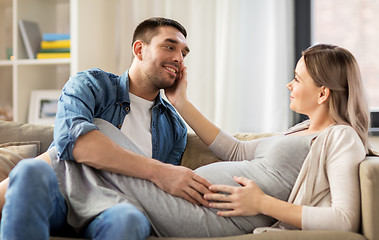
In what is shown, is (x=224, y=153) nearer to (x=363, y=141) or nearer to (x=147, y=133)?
(x=147, y=133)

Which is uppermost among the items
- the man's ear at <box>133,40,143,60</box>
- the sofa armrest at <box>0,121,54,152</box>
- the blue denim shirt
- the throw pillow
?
the man's ear at <box>133,40,143,60</box>

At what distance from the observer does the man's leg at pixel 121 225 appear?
→ 1.22 metres

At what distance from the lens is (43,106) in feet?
10.2

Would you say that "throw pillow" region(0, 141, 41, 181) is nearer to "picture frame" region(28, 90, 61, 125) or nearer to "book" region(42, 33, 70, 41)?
"picture frame" region(28, 90, 61, 125)

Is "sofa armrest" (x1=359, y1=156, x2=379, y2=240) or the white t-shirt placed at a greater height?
the white t-shirt

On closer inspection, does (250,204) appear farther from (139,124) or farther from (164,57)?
(164,57)

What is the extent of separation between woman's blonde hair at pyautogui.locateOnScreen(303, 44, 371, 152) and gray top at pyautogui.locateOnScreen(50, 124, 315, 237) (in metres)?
0.15

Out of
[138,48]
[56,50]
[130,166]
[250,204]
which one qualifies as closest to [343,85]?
[250,204]

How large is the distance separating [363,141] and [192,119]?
0.67 metres

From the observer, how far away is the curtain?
2.70 meters

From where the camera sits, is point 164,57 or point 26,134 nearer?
point 164,57

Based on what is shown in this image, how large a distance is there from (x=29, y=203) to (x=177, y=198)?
1.60ft

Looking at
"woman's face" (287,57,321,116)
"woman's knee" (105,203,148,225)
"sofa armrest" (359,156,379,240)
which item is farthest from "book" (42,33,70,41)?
"sofa armrest" (359,156,379,240)

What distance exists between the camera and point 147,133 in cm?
185
